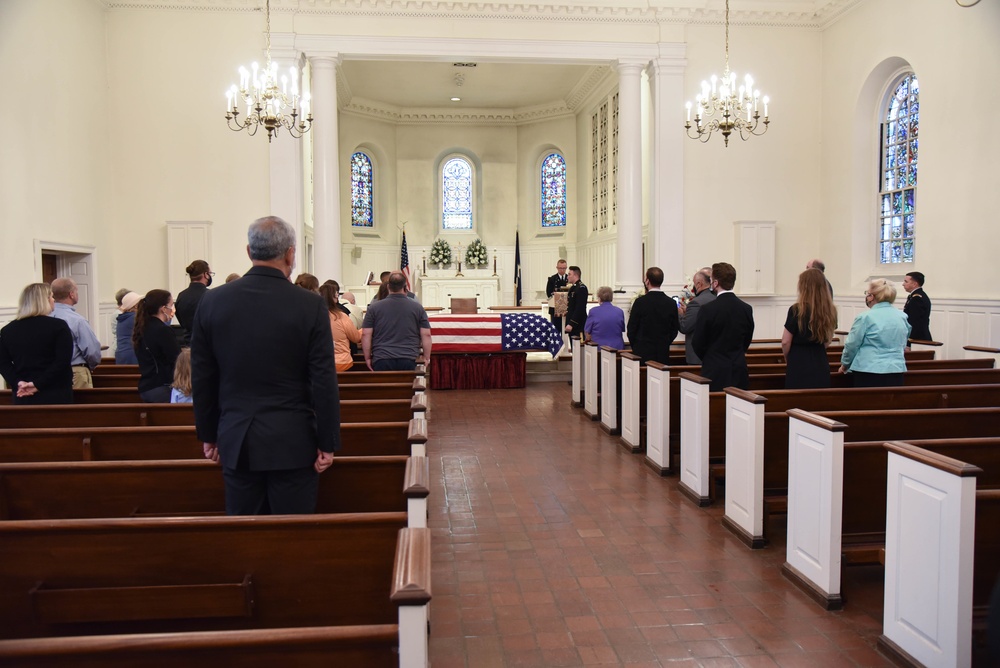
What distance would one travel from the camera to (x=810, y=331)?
514cm

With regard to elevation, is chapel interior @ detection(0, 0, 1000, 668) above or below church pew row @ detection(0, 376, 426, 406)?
above

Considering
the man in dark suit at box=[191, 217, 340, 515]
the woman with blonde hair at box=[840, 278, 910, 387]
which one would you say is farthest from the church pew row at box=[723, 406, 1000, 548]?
the man in dark suit at box=[191, 217, 340, 515]

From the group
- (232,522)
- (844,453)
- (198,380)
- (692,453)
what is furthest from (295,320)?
(692,453)

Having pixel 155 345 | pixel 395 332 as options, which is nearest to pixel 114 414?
pixel 155 345

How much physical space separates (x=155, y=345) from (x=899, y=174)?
34.9ft

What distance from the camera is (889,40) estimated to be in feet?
36.2

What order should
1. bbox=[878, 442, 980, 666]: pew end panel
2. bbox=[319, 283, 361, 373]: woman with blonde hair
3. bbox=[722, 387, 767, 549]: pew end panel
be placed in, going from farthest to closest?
bbox=[319, 283, 361, 373]: woman with blonde hair, bbox=[722, 387, 767, 549]: pew end panel, bbox=[878, 442, 980, 666]: pew end panel

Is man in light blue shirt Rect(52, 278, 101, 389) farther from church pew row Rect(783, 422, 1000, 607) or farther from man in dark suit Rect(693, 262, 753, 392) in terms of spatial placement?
church pew row Rect(783, 422, 1000, 607)

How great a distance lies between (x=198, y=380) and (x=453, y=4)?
10.8 metres

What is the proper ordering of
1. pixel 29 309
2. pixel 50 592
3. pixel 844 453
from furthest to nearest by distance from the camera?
pixel 29 309, pixel 844 453, pixel 50 592

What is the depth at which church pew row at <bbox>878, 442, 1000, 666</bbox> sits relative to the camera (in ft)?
9.02

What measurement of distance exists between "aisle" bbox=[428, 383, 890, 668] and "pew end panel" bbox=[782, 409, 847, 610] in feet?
0.36

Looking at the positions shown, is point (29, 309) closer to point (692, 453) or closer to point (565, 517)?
point (565, 517)

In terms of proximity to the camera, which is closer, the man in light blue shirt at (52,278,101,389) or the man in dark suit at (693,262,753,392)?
the man in light blue shirt at (52,278,101,389)
